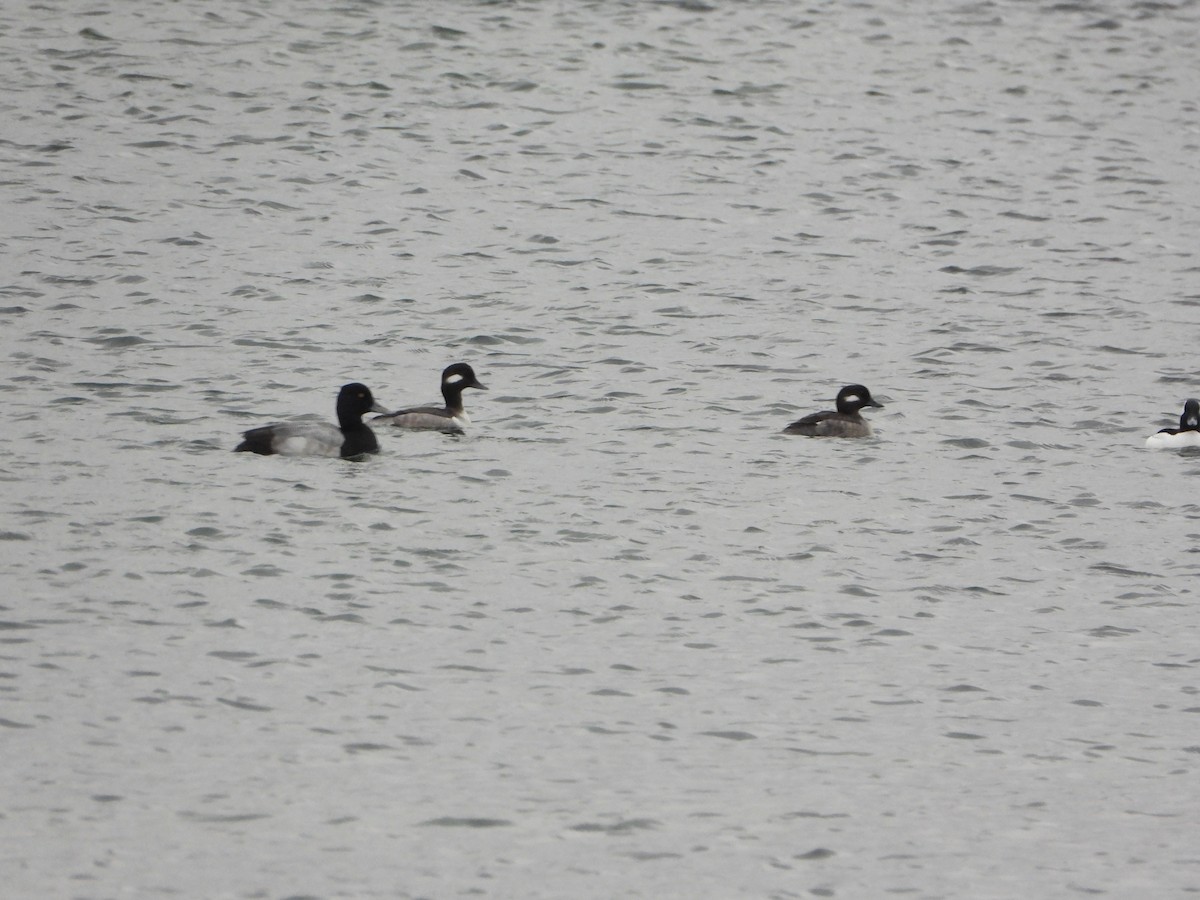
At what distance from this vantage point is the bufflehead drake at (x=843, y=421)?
56.3 feet

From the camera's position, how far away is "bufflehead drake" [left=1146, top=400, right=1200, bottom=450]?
1700cm

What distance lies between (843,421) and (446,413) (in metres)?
3.72

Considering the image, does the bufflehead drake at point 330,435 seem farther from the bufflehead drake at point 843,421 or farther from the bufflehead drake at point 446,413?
the bufflehead drake at point 843,421

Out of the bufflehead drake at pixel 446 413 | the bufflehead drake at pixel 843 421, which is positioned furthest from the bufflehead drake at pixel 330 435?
the bufflehead drake at pixel 843 421

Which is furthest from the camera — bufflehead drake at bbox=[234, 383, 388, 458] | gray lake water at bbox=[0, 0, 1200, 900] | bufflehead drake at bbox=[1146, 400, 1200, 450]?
bufflehead drake at bbox=[1146, 400, 1200, 450]

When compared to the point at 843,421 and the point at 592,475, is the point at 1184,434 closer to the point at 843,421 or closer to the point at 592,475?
→ the point at 843,421

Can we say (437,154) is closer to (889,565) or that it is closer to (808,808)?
(889,565)

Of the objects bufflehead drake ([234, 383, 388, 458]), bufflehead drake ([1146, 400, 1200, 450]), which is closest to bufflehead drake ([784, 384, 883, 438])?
bufflehead drake ([1146, 400, 1200, 450])

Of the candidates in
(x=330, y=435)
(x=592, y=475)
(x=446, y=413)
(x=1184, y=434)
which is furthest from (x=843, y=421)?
(x=330, y=435)

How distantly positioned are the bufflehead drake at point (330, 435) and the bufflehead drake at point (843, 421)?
3.92 meters

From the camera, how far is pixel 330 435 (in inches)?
651

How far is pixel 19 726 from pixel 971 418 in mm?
10522

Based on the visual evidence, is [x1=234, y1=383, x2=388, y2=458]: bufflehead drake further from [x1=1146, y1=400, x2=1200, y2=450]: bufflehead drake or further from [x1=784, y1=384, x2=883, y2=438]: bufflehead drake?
[x1=1146, y1=400, x2=1200, y2=450]: bufflehead drake

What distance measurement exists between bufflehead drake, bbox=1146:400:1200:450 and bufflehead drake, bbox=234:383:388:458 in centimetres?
716
